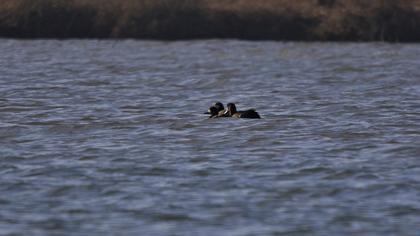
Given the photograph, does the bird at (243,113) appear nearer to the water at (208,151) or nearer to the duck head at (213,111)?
the duck head at (213,111)

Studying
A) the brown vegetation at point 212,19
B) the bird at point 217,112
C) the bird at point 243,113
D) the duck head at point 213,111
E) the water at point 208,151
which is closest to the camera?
the water at point 208,151

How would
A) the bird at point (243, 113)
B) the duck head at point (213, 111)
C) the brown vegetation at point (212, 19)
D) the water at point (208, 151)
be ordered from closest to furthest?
the water at point (208, 151)
the bird at point (243, 113)
the duck head at point (213, 111)
the brown vegetation at point (212, 19)

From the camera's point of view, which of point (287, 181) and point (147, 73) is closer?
point (287, 181)

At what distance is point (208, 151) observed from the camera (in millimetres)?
16406

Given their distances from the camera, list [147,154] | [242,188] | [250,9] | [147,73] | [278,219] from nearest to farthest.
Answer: [278,219] < [242,188] < [147,154] < [147,73] < [250,9]

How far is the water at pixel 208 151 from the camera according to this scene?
11898mm

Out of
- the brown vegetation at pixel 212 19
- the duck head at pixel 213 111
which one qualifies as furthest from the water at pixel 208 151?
the brown vegetation at pixel 212 19

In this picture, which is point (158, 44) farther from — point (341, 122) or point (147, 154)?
point (147, 154)

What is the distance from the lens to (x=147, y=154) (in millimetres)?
15953

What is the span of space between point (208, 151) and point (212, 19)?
25.1 meters

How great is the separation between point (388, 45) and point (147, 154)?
77.5 feet

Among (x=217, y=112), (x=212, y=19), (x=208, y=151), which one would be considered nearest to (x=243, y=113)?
(x=217, y=112)

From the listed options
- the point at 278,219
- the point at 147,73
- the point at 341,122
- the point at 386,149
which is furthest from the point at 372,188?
the point at 147,73

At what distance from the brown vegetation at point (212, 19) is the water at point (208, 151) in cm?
774
